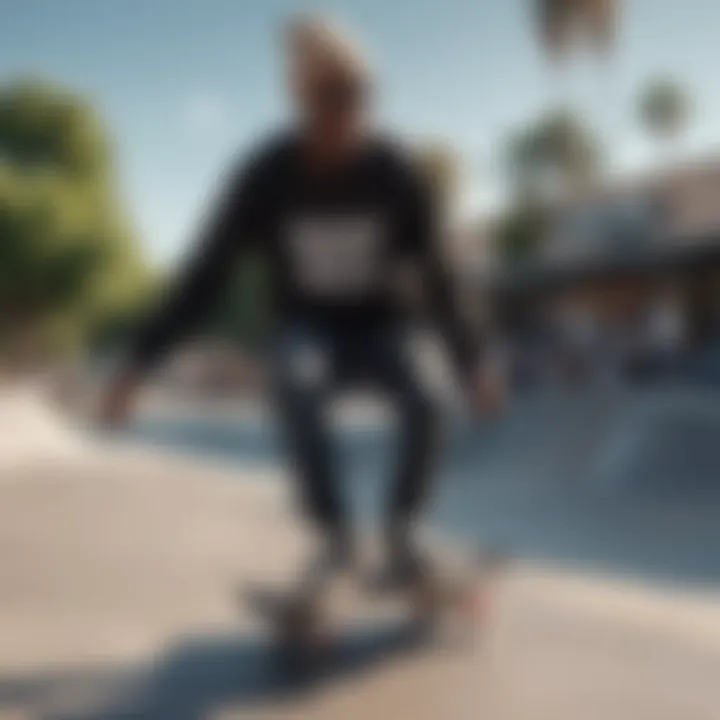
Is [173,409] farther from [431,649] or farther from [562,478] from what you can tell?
[562,478]

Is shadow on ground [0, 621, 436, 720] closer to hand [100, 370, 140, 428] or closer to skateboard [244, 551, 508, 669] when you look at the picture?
skateboard [244, 551, 508, 669]

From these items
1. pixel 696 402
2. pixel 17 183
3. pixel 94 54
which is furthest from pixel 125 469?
pixel 696 402

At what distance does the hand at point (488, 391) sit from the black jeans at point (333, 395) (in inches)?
2.7

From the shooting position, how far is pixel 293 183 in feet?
3.56

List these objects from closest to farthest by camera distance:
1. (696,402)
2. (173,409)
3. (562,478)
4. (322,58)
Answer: (322,58) < (173,409) < (562,478) < (696,402)

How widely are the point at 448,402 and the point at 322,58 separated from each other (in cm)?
42

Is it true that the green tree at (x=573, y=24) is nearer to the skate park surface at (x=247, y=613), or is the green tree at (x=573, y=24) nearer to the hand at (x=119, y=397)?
the skate park surface at (x=247, y=613)

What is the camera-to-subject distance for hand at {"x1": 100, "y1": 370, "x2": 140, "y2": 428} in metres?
1.10

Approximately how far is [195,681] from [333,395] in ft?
1.17

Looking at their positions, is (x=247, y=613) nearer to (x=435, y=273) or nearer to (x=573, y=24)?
(x=435, y=273)

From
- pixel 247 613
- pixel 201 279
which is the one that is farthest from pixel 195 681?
pixel 201 279

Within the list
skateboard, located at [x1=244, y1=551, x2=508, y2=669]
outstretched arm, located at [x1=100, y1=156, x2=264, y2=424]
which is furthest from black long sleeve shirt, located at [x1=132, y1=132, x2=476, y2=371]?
skateboard, located at [x1=244, y1=551, x2=508, y2=669]

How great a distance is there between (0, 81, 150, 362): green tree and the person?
0.32 ft

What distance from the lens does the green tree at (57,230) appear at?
110 centimetres
